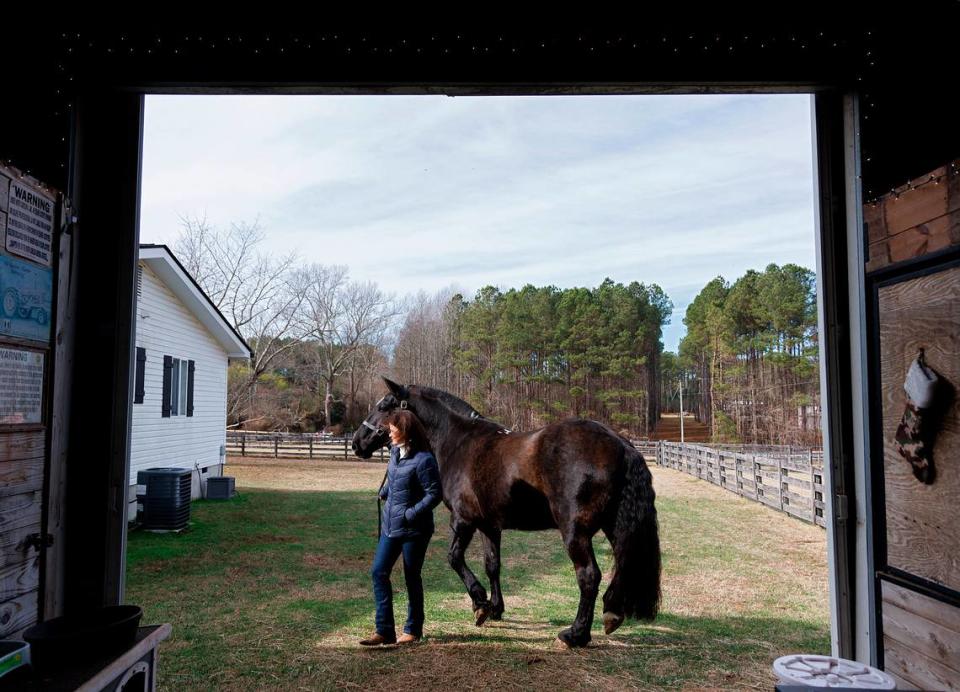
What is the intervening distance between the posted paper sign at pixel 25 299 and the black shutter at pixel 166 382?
8.19 metres

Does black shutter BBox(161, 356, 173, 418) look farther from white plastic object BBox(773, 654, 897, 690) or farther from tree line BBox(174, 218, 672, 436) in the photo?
white plastic object BBox(773, 654, 897, 690)

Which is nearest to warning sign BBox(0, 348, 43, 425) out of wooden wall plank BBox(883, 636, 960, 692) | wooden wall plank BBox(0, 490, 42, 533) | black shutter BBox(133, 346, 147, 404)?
wooden wall plank BBox(0, 490, 42, 533)

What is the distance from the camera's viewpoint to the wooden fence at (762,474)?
358 inches

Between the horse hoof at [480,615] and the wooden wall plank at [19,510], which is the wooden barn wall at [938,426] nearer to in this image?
the horse hoof at [480,615]

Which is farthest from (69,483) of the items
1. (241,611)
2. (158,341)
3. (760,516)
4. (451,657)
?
(760,516)

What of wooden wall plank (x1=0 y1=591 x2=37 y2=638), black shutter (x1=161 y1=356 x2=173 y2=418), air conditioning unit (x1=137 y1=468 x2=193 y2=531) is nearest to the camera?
wooden wall plank (x1=0 y1=591 x2=37 y2=638)

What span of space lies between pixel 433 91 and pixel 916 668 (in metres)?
2.62

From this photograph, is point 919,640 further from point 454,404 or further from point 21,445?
point 454,404

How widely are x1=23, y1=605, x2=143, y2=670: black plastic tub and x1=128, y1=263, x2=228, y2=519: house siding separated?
6707mm

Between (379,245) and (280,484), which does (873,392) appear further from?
(379,245)

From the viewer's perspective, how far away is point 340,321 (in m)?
22.6

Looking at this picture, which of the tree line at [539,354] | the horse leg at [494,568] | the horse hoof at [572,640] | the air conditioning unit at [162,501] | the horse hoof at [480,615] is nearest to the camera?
the horse hoof at [572,640]

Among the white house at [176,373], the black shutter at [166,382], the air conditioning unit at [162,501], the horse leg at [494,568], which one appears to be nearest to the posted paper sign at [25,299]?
the horse leg at [494,568]

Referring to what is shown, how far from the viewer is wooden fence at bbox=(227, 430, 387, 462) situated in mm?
18234
